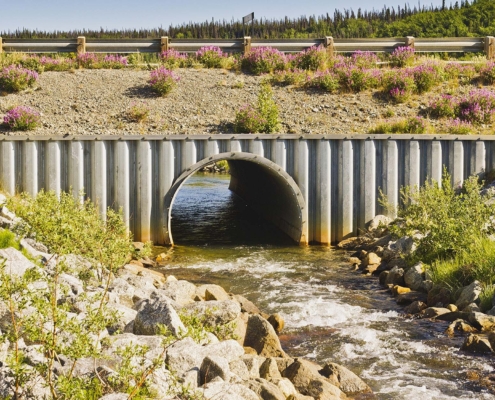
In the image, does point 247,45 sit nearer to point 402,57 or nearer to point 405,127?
point 402,57

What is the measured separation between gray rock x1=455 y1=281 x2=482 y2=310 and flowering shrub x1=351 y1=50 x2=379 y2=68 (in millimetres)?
12666

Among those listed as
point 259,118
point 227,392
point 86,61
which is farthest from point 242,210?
point 227,392

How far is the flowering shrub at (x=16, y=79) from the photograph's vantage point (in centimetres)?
1938

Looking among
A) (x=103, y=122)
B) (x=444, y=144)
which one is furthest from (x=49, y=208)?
(x=444, y=144)

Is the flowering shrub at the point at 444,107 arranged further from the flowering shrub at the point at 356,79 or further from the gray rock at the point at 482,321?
the gray rock at the point at 482,321

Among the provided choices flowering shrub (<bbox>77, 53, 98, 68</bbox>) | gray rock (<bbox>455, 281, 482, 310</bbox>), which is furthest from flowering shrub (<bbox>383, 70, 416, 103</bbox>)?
gray rock (<bbox>455, 281, 482, 310</bbox>)

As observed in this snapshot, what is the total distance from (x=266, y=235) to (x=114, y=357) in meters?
12.3

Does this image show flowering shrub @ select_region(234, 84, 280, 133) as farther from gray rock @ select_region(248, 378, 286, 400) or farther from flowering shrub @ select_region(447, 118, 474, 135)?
gray rock @ select_region(248, 378, 286, 400)

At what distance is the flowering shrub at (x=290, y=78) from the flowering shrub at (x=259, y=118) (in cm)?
326

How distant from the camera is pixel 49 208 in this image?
397 inches

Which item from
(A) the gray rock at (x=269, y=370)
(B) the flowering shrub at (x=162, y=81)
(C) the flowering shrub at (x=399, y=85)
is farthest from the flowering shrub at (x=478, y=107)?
(A) the gray rock at (x=269, y=370)

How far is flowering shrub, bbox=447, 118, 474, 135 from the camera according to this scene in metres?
17.6

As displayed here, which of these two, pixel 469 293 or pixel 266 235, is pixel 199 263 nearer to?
pixel 266 235

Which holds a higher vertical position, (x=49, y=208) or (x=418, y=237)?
(x=49, y=208)
